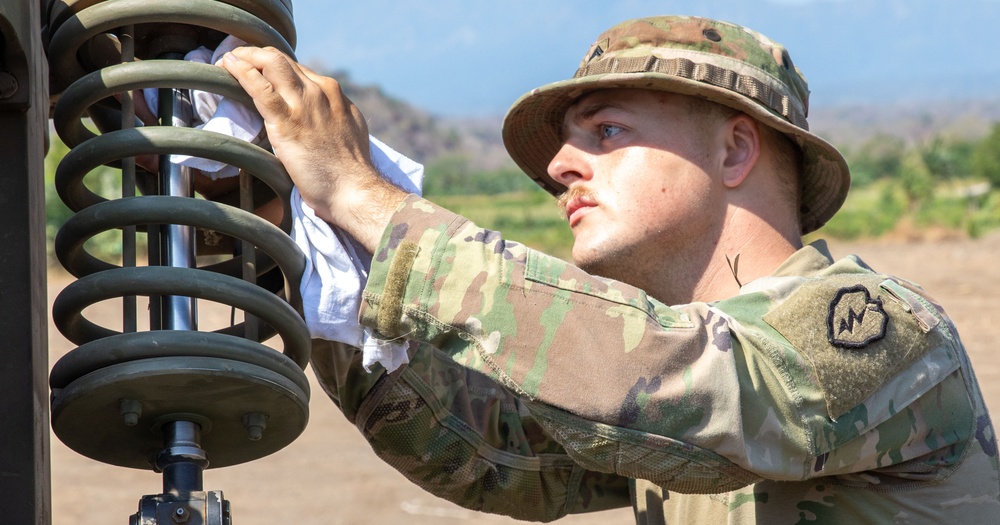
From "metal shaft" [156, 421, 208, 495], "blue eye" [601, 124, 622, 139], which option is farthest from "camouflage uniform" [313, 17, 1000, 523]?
"metal shaft" [156, 421, 208, 495]

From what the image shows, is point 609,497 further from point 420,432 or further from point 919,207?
point 919,207

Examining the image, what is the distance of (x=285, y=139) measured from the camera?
7.79 ft

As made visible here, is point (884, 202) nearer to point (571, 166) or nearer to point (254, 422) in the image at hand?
point (571, 166)

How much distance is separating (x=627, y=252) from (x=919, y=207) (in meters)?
30.5

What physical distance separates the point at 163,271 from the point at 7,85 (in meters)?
0.41

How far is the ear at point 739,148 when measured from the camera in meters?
3.29

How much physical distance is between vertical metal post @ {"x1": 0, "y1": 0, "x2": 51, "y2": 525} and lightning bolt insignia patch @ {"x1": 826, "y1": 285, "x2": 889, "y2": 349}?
1.42 m

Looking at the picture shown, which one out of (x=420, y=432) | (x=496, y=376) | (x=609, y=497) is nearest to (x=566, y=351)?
(x=496, y=376)

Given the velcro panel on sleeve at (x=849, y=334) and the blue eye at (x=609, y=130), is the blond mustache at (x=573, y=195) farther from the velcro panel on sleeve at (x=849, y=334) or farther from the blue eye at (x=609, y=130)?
the velcro panel on sleeve at (x=849, y=334)

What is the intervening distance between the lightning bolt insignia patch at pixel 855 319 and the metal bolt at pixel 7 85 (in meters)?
1.52

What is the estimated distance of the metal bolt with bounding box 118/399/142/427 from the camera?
208 cm

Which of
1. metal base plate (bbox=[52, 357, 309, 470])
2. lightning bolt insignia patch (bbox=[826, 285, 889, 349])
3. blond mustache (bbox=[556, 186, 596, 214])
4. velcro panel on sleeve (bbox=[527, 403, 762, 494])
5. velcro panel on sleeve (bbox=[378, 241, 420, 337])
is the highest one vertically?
blond mustache (bbox=[556, 186, 596, 214])

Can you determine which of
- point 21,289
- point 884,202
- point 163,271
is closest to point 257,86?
point 163,271

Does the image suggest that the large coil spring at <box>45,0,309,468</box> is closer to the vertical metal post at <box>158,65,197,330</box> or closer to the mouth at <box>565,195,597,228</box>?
the vertical metal post at <box>158,65,197,330</box>
